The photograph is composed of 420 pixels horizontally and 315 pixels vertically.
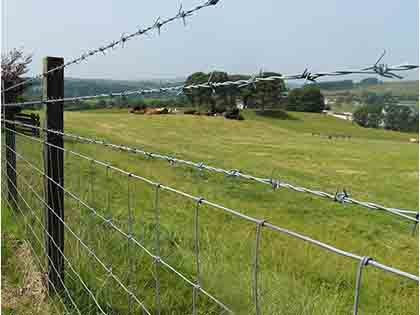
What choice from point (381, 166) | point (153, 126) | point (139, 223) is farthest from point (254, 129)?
point (139, 223)

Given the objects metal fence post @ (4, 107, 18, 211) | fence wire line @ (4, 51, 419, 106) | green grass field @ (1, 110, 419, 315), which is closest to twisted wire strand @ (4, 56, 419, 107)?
fence wire line @ (4, 51, 419, 106)

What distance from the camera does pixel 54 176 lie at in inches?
126

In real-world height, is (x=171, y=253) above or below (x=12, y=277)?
above

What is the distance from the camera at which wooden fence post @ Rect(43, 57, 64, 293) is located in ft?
10.4

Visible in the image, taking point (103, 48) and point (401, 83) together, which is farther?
point (103, 48)

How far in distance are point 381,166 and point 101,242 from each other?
11005mm

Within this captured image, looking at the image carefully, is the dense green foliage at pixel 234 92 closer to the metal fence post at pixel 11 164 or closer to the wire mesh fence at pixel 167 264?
the wire mesh fence at pixel 167 264

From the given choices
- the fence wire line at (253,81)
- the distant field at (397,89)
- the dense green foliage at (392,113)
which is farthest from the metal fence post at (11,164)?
the distant field at (397,89)

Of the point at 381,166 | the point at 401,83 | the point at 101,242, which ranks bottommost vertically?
the point at 381,166

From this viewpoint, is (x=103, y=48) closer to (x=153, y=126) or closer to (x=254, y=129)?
(x=254, y=129)

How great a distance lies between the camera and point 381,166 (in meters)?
13.0

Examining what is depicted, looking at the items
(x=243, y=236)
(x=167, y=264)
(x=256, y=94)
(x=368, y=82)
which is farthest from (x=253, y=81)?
(x=243, y=236)

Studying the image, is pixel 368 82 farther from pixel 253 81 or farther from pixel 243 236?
pixel 243 236

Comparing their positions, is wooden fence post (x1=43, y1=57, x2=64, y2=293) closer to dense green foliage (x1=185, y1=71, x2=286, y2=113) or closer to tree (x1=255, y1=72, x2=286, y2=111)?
dense green foliage (x1=185, y1=71, x2=286, y2=113)
